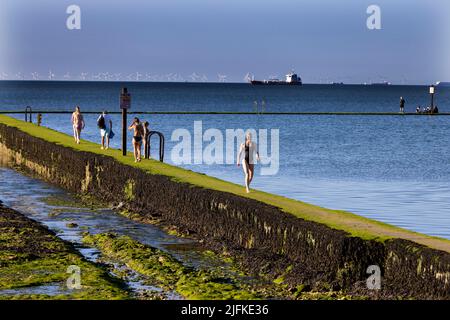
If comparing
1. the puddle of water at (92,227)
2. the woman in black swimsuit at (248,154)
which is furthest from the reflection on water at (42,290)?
the woman in black swimsuit at (248,154)

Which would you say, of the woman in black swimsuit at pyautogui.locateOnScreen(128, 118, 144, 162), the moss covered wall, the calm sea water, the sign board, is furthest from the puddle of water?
the calm sea water

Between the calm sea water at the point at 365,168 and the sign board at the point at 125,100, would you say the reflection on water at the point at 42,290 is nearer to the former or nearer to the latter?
the calm sea water at the point at 365,168

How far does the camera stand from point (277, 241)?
19656 mm

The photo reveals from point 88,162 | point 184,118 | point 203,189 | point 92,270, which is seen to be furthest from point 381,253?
point 184,118

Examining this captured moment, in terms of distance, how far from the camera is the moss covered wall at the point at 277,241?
622 inches

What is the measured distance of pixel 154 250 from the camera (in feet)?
68.9

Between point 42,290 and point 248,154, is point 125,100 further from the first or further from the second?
point 42,290

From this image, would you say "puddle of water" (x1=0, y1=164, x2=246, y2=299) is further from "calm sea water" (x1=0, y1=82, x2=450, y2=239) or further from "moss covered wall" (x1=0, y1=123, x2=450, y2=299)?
"calm sea water" (x1=0, y1=82, x2=450, y2=239)

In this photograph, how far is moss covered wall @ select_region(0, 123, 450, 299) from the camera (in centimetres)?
1579

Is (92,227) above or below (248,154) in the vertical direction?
below

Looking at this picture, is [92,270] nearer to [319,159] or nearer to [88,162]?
[88,162]

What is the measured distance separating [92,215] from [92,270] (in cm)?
944

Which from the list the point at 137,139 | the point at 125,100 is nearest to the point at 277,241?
the point at 137,139

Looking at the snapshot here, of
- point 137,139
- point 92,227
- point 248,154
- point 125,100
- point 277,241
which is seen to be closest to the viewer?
point 277,241
